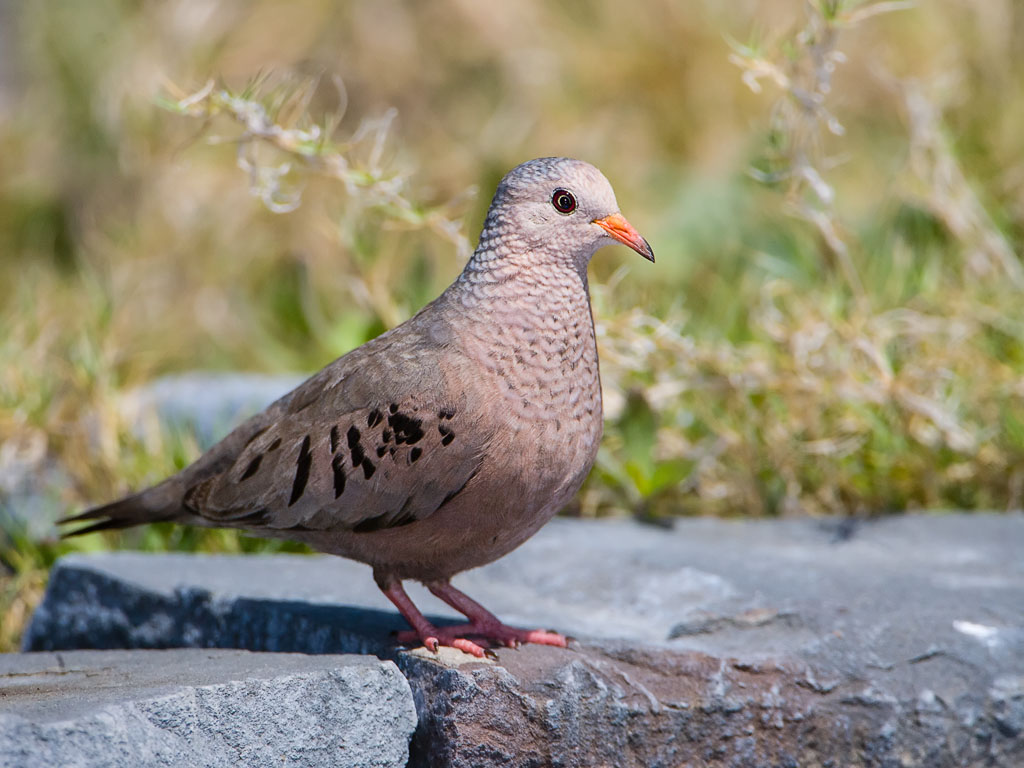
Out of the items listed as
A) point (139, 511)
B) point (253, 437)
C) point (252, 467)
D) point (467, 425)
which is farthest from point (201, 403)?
point (467, 425)

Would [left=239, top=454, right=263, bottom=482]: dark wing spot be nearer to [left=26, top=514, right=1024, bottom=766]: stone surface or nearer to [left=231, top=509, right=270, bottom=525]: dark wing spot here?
[left=231, top=509, right=270, bottom=525]: dark wing spot

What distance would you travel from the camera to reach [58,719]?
2357mm

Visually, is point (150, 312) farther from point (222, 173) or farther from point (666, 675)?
point (666, 675)

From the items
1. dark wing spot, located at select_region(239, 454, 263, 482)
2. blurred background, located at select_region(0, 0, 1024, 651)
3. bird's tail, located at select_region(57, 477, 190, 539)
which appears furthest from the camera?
blurred background, located at select_region(0, 0, 1024, 651)

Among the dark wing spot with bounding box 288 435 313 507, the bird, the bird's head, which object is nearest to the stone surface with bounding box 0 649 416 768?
the bird

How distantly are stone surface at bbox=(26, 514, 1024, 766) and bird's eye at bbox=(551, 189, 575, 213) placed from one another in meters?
1.05

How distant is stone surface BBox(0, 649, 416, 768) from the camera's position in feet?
7.77

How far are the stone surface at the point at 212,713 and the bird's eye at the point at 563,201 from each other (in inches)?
45.0

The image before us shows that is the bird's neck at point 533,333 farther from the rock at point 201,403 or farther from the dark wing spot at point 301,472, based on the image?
the rock at point 201,403

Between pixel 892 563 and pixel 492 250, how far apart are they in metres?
1.66

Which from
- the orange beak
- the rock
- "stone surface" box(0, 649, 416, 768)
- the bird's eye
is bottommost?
"stone surface" box(0, 649, 416, 768)

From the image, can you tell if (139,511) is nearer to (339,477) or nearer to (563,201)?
(339,477)

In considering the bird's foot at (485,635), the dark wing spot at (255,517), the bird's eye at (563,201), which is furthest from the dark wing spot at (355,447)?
the bird's eye at (563,201)

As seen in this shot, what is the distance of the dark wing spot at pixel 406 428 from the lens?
300cm
